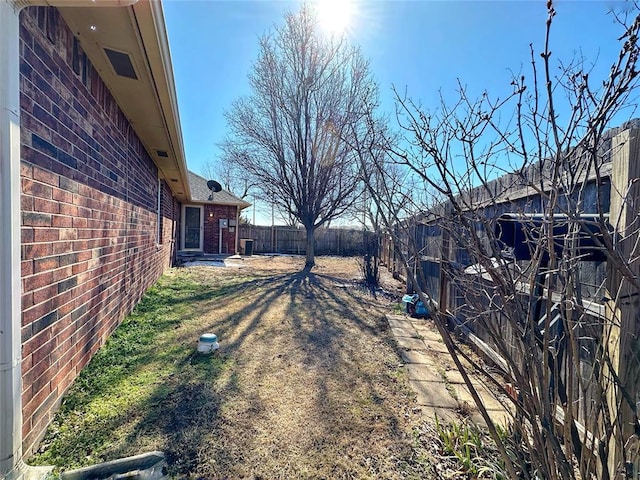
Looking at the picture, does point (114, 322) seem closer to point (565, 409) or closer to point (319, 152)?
point (565, 409)

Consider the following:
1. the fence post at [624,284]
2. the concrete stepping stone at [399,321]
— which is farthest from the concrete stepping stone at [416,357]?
the fence post at [624,284]

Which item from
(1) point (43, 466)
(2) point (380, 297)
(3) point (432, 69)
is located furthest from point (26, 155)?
(2) point (380, 297)

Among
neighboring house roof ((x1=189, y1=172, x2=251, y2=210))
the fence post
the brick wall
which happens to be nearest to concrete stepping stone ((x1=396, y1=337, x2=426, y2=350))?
the fence post

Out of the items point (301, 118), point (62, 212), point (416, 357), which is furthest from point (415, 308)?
point (301, 118)

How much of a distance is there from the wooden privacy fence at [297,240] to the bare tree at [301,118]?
20.7 feet

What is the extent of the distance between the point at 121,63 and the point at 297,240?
16.0m

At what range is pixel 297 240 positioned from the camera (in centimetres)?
1877

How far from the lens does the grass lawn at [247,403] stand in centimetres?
188

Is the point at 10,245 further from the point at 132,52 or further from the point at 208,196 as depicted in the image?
the point at 208,196

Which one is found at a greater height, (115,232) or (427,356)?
(115,232)

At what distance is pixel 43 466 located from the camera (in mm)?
1682

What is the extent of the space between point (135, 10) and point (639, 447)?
3436mm

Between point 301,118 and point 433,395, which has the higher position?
point 301,118

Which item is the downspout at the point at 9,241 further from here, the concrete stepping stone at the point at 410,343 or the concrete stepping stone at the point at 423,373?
the concrete stepping stone at the point at 410,343
